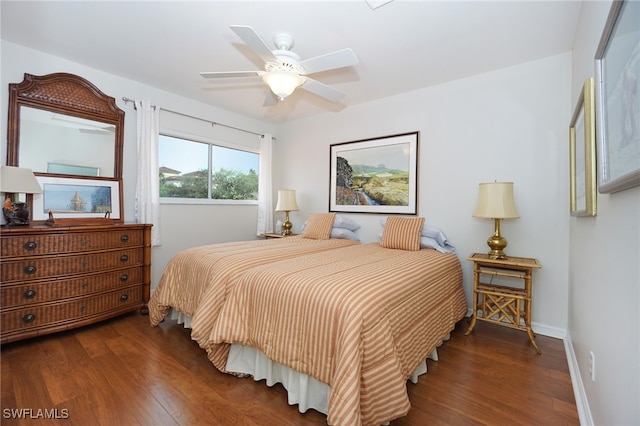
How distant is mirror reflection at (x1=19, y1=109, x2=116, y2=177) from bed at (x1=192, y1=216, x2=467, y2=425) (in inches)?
84.4

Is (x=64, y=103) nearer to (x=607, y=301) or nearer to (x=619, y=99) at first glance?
(x=619, y=99)

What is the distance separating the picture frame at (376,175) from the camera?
3375 millimetres

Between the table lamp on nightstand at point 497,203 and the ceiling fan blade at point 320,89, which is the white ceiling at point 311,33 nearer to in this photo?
the ceiling fan blade at point 320,89

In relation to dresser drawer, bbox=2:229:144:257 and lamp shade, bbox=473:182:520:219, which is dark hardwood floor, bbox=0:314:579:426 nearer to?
dresser drawer, bbox=2:229:144:257

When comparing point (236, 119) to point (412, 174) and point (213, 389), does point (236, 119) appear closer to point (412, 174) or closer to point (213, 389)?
point (412, 174)

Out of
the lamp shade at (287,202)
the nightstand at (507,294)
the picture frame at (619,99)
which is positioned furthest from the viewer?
the lamp shade at (287,202)

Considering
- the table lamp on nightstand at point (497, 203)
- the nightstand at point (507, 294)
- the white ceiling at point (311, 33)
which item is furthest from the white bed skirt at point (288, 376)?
the white ceiling at point (311, 33)

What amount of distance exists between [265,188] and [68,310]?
2.78 meters

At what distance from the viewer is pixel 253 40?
71.1 inches

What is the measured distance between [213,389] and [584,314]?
2.28m

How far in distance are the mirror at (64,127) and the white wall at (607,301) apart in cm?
393

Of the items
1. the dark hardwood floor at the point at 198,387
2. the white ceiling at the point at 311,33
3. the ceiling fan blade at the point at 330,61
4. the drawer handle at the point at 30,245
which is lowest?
the dark hardwood floor at the point at 198,387

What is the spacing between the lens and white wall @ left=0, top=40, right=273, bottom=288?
8.23 feet

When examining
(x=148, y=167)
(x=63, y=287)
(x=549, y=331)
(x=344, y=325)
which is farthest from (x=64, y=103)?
(x=549, y=331)
